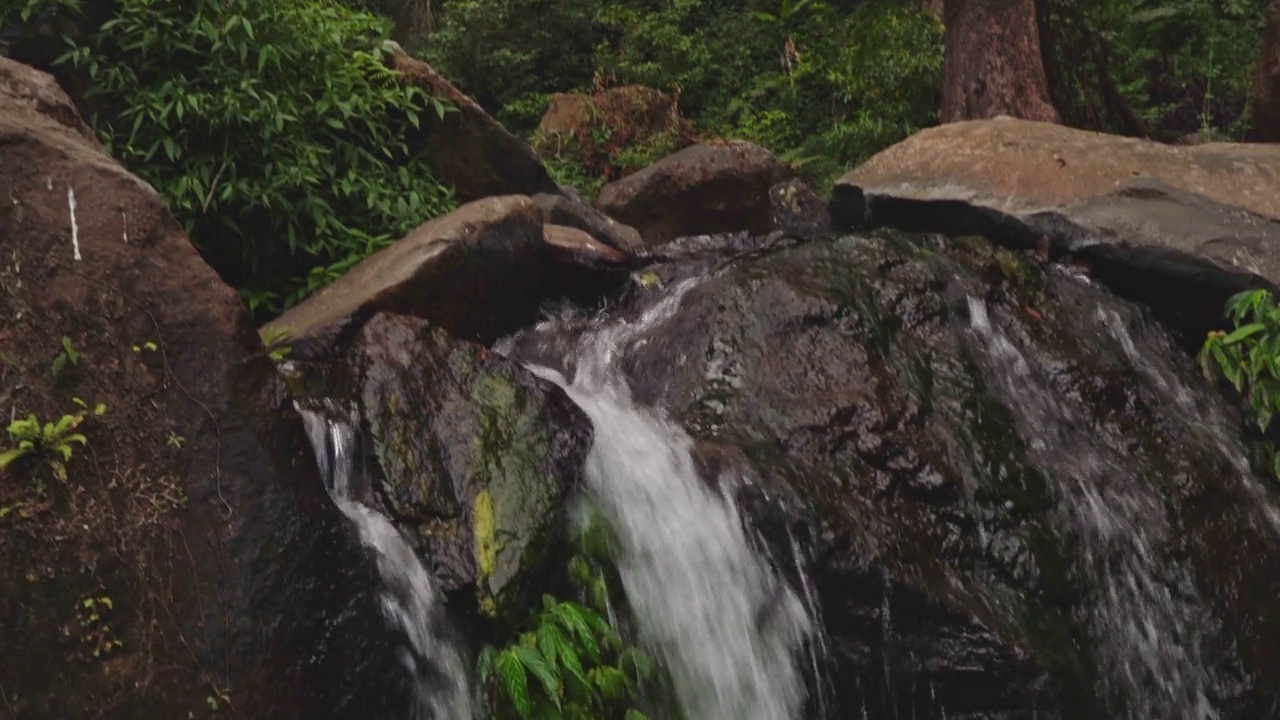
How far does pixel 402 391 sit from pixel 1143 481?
344 centimetres

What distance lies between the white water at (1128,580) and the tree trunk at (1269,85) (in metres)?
4.10

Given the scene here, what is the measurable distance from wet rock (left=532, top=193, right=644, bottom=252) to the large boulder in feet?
3.25

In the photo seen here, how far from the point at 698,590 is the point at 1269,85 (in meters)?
6.44

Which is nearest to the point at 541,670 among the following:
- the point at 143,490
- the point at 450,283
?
the point at 143,490

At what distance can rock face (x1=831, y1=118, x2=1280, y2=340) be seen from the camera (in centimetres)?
570

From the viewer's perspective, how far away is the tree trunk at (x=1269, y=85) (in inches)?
290

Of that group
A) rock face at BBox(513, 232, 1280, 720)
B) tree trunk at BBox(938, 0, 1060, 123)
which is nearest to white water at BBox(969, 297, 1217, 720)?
rock face at BBox(513, 232, 1280, 720)

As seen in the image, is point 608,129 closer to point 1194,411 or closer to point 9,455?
point 1194,411

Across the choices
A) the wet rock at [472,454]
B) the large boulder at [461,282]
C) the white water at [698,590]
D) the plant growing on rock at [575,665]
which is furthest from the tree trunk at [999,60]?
the plant growing on rock at [575,665]

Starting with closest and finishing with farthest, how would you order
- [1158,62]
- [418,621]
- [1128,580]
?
[418,621] < [1128,580] < [1158,62]

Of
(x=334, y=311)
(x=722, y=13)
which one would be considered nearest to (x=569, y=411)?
(x=334, y=311)

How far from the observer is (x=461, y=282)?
5.27m

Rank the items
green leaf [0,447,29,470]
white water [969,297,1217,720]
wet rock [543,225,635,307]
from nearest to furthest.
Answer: green leaf [0,447,29,470] < white water [969,297,1217,720] < wet rock [543,225,635,307]

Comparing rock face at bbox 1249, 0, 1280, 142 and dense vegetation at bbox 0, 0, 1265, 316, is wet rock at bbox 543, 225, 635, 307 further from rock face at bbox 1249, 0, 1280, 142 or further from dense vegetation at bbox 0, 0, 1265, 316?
rock face at bbox 1249, 0, 1280, 142
